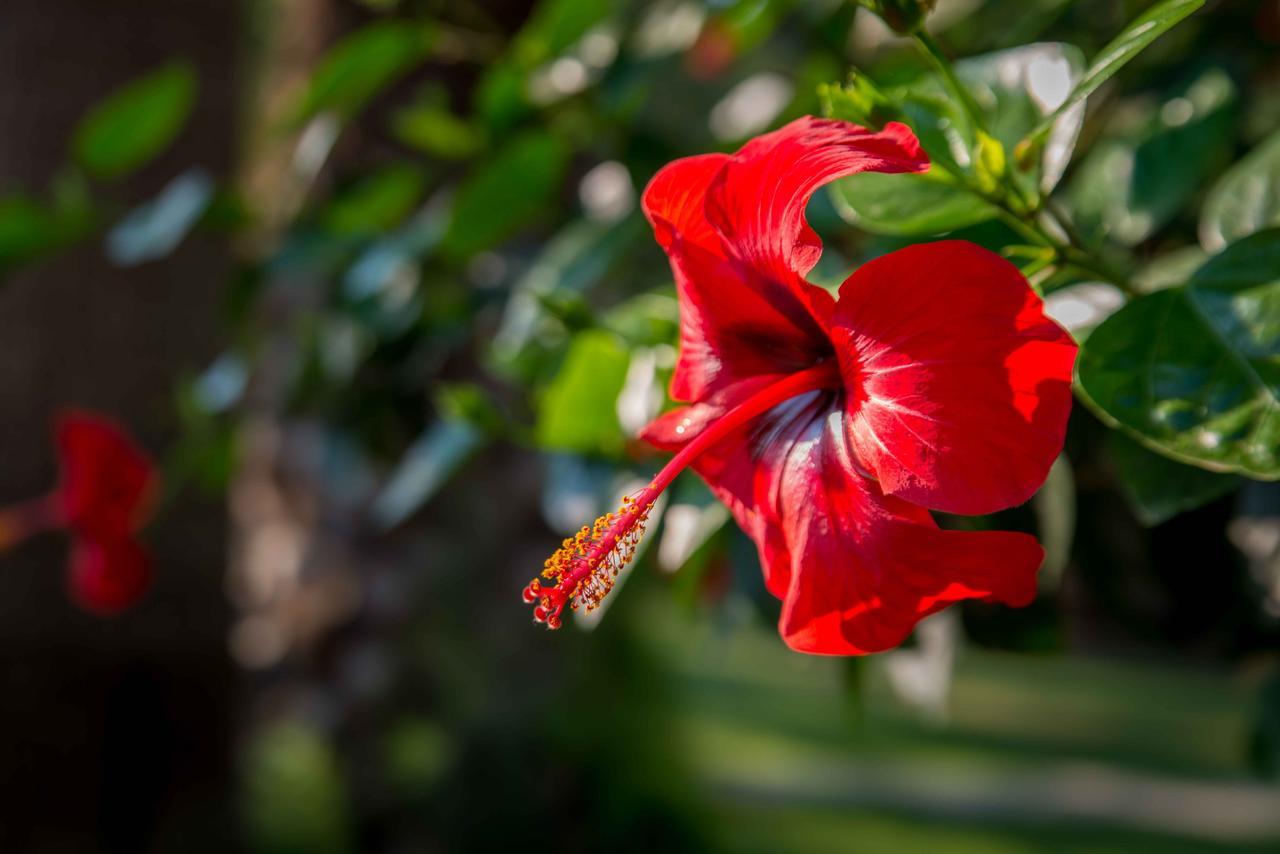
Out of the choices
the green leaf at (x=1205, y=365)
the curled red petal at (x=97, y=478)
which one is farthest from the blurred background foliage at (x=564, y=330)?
the curled red petal at (x=97, y=478)

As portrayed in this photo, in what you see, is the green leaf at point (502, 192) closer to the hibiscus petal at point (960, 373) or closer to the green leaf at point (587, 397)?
the green leaf at point (587, 397)

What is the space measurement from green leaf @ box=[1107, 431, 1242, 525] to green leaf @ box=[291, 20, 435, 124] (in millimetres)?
643

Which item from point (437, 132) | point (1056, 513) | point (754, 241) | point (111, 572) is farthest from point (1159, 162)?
point (111, 572)

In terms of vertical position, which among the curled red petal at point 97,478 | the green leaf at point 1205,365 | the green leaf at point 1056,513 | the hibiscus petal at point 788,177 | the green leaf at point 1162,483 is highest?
the hibiscus petal at point 788,177

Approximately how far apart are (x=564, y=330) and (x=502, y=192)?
0.55ft

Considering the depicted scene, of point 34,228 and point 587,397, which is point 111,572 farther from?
point 587,397

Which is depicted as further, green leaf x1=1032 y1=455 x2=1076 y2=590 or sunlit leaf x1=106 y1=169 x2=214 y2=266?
sunlit leaf x1=106 y1=169 x2=214 y2=266

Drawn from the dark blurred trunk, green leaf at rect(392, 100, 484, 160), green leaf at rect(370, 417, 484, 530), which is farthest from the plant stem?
the dark blurred trunk

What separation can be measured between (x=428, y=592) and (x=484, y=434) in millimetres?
1223

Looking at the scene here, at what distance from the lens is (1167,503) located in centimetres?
42

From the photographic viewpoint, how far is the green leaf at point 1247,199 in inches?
19.7

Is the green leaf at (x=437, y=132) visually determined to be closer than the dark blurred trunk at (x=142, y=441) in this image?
Yes

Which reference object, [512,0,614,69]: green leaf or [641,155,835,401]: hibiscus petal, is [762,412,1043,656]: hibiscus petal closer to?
[641,155,835,401]: hibiscus petal

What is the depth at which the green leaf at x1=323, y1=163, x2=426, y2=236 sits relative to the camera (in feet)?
3.38
